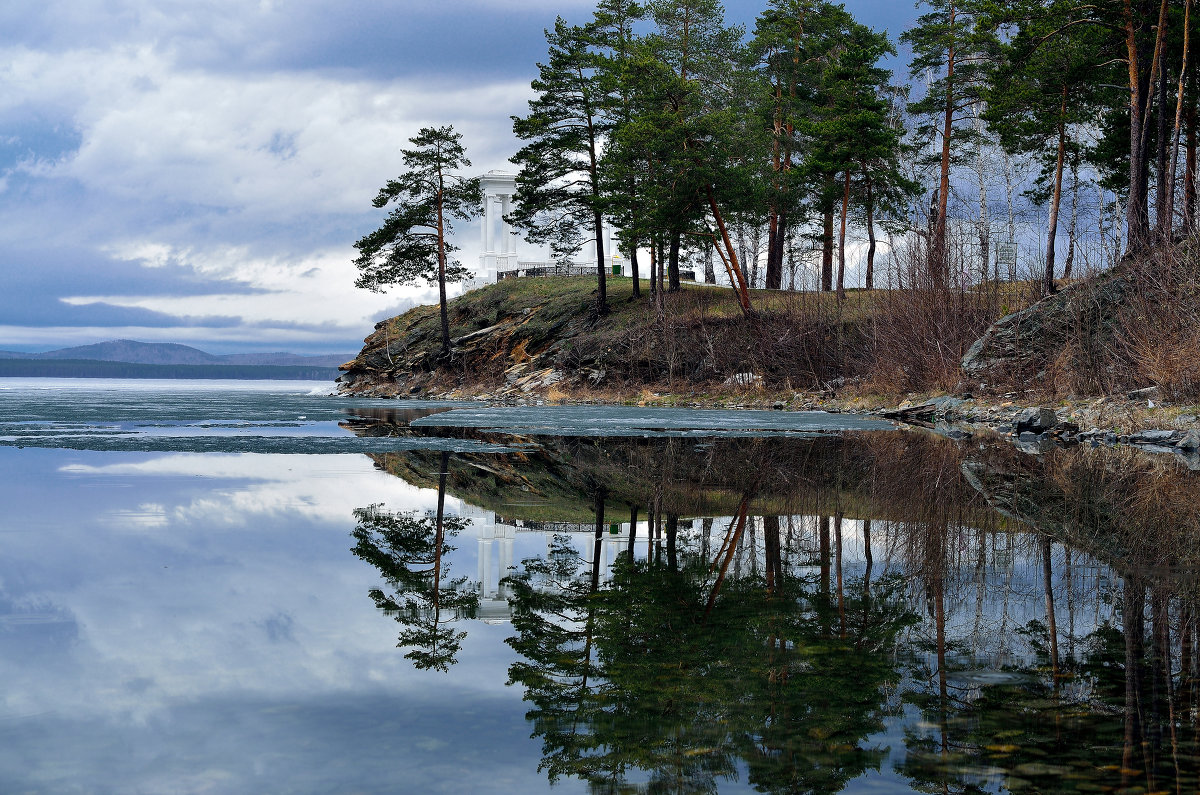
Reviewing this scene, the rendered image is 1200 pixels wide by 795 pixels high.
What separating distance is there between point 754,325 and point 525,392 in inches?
460

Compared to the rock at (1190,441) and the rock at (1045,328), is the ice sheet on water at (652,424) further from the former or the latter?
the rock at (1190,441)

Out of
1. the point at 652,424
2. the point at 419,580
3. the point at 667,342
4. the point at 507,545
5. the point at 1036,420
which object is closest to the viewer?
the point at 419,580

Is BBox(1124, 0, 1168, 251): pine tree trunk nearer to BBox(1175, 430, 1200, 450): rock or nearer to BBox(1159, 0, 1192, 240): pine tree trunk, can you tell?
BBox(1159, 0, 1192, 240): pine tree trunk

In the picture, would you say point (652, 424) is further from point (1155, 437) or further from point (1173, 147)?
point (1173, 147)

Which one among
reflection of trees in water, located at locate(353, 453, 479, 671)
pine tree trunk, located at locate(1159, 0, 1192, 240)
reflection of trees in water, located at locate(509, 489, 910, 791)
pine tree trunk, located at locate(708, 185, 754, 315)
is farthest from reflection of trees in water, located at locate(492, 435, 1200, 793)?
pine tree trunk, located at locate(708, 185, 754, 315)

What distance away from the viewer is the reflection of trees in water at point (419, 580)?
14.5 feet

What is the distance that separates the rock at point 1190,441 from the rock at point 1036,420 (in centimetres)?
450

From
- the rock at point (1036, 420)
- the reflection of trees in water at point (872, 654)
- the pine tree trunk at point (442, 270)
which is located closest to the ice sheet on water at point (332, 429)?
the rock at point (1036, 420)

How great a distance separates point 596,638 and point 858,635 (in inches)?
50.8

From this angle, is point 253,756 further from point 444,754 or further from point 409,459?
point 409,459

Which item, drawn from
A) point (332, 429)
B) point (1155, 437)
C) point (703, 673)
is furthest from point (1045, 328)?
point (703, 673)

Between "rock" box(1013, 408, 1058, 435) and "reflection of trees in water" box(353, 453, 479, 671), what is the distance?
16.3m

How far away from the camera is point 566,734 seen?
330cm

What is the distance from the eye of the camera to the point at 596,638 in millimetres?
4539
